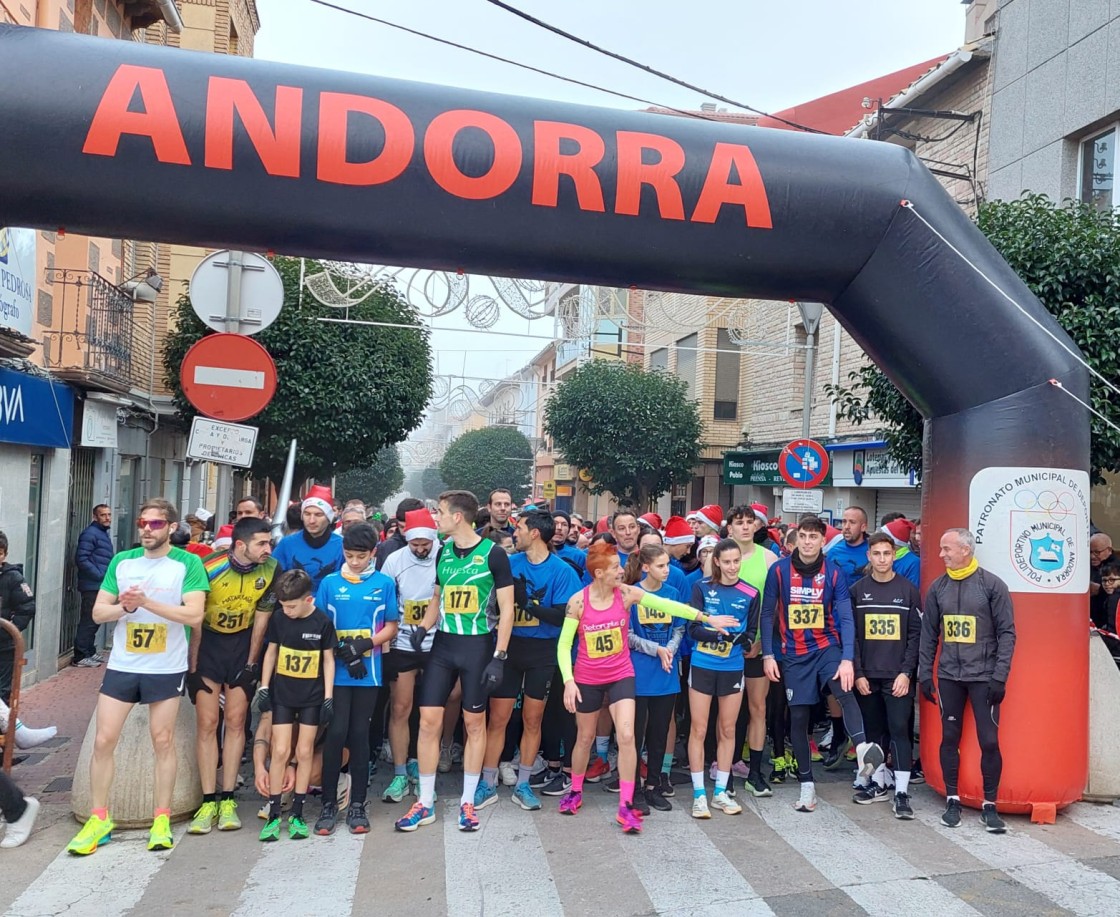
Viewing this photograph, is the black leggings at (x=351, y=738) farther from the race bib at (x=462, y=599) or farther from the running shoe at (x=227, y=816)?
the race bib at (x=462, y=599)

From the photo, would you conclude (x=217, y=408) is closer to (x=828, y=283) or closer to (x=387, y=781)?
(x=387, y=781)

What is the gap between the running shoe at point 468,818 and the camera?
5.70m

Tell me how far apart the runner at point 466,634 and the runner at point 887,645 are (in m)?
2.31

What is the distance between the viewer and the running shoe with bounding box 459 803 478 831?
5699mm

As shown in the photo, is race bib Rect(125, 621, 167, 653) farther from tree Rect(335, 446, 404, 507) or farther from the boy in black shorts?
tree Rect(335, 446, 404, 507)

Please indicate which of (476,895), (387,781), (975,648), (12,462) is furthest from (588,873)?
(12,462)

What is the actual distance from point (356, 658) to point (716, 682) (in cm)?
225

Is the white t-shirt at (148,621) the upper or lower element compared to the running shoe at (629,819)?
upper

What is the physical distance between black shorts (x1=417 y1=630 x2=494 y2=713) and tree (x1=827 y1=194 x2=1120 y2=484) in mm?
4835

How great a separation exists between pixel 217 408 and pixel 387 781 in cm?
272

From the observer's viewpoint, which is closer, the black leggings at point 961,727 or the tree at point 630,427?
the black leggings at point 961,727

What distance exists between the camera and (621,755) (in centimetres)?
586

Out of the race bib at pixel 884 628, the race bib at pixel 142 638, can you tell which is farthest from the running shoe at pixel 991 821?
the race bib at pixel 142 638

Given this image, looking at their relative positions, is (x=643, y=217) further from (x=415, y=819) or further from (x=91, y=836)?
(x=91, y=836)
